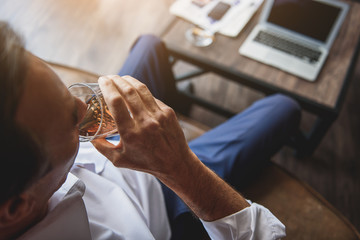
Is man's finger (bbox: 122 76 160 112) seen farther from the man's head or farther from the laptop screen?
the laptop screen

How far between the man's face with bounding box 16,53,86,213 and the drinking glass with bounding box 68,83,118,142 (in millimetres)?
36

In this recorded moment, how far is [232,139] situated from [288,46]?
0.64 meters

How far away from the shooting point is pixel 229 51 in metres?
1.40

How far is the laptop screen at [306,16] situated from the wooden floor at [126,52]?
26.2 inches

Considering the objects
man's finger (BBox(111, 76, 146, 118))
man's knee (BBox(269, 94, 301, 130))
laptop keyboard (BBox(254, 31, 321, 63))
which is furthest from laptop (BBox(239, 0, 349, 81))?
man's finger (BBox(111, 76, 146, 118))

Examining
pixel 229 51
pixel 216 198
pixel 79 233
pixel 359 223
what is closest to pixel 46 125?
pixel 79 233

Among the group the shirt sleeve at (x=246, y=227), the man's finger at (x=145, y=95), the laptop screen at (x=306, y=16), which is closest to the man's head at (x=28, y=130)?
the man's finger at (x=145, y=95)

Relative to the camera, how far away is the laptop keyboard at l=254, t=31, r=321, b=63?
1.36 m

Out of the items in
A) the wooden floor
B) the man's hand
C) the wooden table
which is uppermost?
the man's hand

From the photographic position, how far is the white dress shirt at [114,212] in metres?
0.69

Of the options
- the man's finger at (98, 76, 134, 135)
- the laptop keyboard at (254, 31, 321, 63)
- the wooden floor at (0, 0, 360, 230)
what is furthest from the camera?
the wooden floor at (0, 0, 360, 230)

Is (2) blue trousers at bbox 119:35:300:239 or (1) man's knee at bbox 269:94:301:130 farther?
(1) man's knee at bbox 269:94:301:130

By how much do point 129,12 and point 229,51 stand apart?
1.44m

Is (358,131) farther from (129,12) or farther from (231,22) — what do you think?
(129,12)
